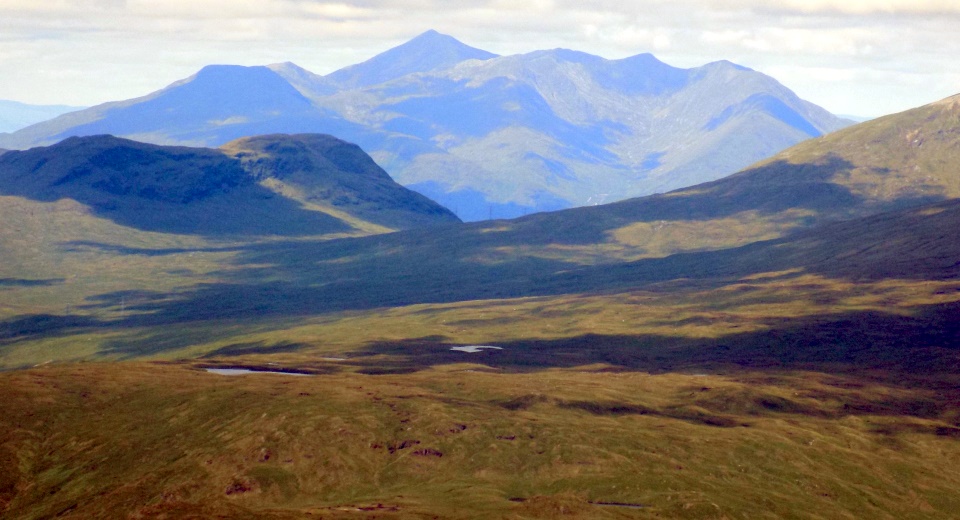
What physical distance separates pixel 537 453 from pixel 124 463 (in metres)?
71.9

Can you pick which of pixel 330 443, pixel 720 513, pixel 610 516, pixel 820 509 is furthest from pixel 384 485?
pixel 820 509

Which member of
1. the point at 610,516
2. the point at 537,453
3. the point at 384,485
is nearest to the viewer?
the point at 610,516

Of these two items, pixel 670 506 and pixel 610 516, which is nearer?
pixel 610 516

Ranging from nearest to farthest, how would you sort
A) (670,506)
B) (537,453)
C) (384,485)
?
(670,506), (384,485), (537,453)

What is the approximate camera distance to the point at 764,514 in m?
173

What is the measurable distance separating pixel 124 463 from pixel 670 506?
3705 inches

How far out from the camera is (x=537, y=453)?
19700 centimetres

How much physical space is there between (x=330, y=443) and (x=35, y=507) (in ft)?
161

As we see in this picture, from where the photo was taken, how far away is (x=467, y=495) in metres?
173

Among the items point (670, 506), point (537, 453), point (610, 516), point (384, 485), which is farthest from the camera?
point (537, 453)

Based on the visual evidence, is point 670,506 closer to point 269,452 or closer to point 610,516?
point 610,516

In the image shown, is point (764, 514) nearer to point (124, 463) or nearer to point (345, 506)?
point (345, 506)

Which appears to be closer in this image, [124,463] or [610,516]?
[610,516]

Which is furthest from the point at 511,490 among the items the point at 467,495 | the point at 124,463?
the point at 124,463
